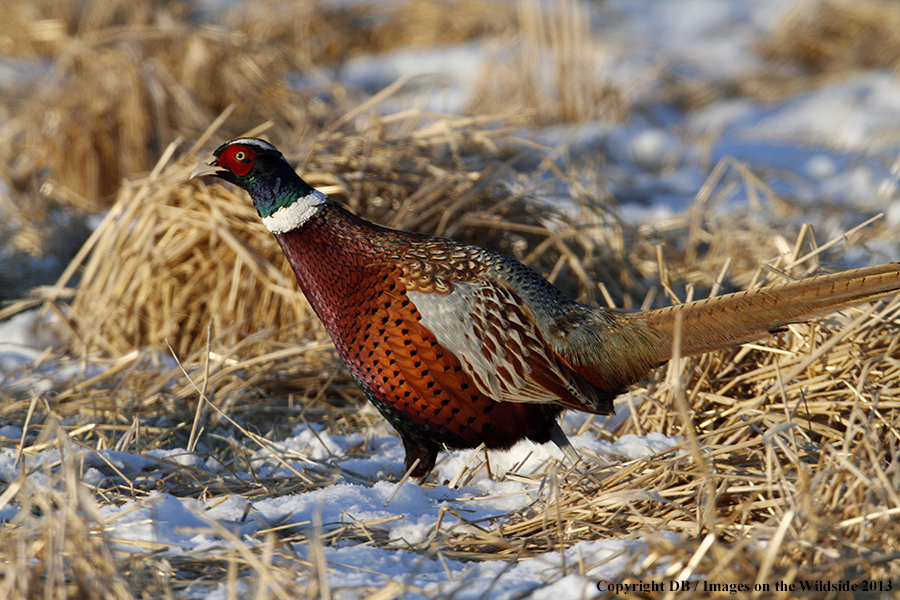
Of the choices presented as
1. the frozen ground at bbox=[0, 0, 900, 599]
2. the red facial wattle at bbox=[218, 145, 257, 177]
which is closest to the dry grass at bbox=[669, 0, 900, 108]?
the frozen ground at bbox=[0, 0, 900, 599]

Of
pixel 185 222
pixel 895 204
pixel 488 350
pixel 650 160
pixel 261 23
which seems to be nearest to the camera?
pixel 488 350

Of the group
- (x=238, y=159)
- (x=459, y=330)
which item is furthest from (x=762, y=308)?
(x=238, y=159)

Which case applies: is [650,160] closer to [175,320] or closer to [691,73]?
[691,73]

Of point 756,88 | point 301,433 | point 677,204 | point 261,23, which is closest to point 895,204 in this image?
point 677,204

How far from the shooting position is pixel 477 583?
165cm

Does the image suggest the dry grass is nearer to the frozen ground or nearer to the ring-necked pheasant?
the frozen ground

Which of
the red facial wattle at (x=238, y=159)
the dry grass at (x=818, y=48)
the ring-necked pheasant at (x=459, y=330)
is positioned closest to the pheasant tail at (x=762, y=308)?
the ring-necked pheasant at (x=459, y=330)

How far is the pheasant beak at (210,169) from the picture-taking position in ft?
8.23

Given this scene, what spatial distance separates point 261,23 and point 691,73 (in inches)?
180

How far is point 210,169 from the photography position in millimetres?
2518

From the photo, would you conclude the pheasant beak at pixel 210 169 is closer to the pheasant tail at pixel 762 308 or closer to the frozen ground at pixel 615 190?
the frozen ground at pixel 615 190

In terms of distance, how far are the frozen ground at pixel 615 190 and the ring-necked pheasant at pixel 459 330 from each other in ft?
0.63

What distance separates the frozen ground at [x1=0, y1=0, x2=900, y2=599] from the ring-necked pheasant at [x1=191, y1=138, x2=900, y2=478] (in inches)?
7.5

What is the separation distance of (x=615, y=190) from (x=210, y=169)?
11.5 feet
